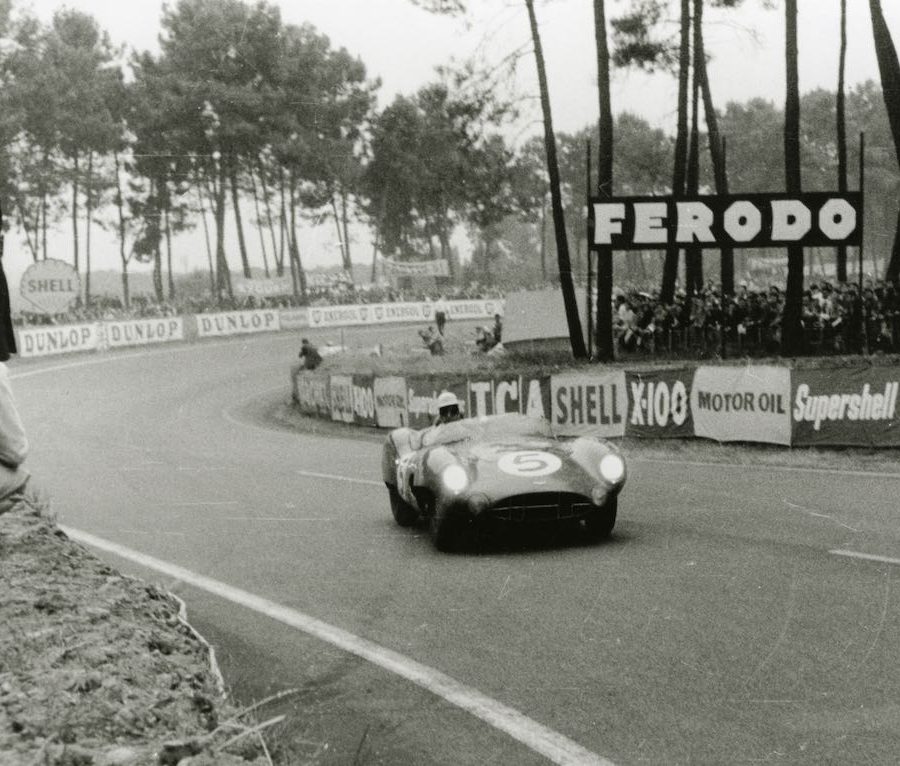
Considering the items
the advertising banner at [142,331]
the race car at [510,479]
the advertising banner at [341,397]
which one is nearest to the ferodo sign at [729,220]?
the advertising banner at [341,397]

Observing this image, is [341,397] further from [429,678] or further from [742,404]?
[429,678]

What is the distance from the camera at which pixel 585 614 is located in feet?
22.5

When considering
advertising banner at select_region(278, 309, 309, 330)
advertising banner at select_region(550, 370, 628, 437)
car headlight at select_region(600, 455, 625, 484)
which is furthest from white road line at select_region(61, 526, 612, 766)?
advertising banner at select_region(278, 309, 309, 330)

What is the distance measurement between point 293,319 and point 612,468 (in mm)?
47798

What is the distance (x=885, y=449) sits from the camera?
1602 centimetres

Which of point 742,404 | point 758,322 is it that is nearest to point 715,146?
point 758,322

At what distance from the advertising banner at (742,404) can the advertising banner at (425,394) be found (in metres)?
5.39

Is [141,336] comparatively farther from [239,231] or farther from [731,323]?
[731,323]

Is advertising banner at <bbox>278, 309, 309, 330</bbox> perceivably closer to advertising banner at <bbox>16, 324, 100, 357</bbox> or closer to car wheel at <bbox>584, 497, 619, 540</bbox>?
advertising banner at <bbox>16, 324, 100, 357</bbox>

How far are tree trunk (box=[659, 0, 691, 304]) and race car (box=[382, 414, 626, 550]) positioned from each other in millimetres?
17662

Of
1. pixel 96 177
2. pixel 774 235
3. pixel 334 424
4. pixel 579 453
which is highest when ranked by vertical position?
pixel 96 177

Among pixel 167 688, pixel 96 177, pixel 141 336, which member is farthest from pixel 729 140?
pixel 167 688

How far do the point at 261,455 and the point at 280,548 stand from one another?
9822 mm

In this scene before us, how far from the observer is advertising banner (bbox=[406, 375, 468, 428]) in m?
22.6
